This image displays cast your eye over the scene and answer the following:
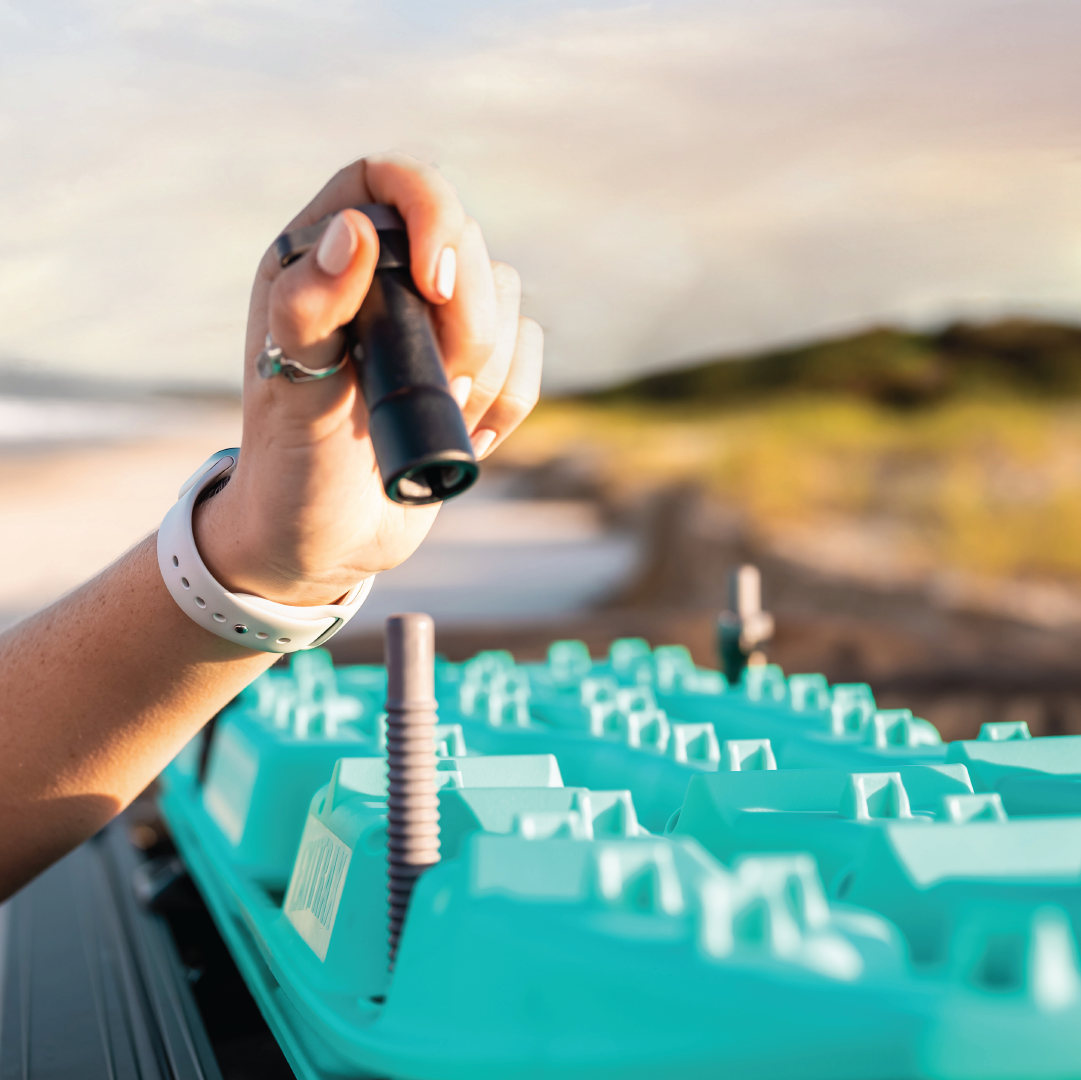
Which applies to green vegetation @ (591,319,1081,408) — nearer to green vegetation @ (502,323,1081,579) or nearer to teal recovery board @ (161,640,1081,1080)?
green vegetation @ (502,323,1081,579)

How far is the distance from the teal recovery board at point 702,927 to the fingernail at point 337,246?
0.20 metres

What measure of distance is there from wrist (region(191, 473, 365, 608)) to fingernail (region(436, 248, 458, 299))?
0.15 metres

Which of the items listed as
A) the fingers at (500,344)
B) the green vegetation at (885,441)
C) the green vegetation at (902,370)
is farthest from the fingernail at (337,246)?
the green vegetation at (902,370)

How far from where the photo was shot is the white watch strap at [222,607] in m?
0.51

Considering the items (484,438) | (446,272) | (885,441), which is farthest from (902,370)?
(446,272)

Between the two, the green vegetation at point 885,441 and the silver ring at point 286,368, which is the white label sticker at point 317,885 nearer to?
the silver ring at point 286,368

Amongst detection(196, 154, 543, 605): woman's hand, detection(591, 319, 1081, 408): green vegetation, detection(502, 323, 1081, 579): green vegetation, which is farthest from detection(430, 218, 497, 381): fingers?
detection(591, 319, 1081, 408): green vegetation

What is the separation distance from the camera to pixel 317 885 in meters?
0.44

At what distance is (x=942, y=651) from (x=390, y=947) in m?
2.48

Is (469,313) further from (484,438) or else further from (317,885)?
(317,885)

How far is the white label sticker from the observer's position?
41 centimetres

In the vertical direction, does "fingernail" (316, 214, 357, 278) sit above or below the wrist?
above

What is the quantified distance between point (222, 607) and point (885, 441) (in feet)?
14.8

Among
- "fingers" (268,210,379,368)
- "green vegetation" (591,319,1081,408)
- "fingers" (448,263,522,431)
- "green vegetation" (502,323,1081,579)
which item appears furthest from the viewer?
"green vegetation" (591,319,1081,408)
